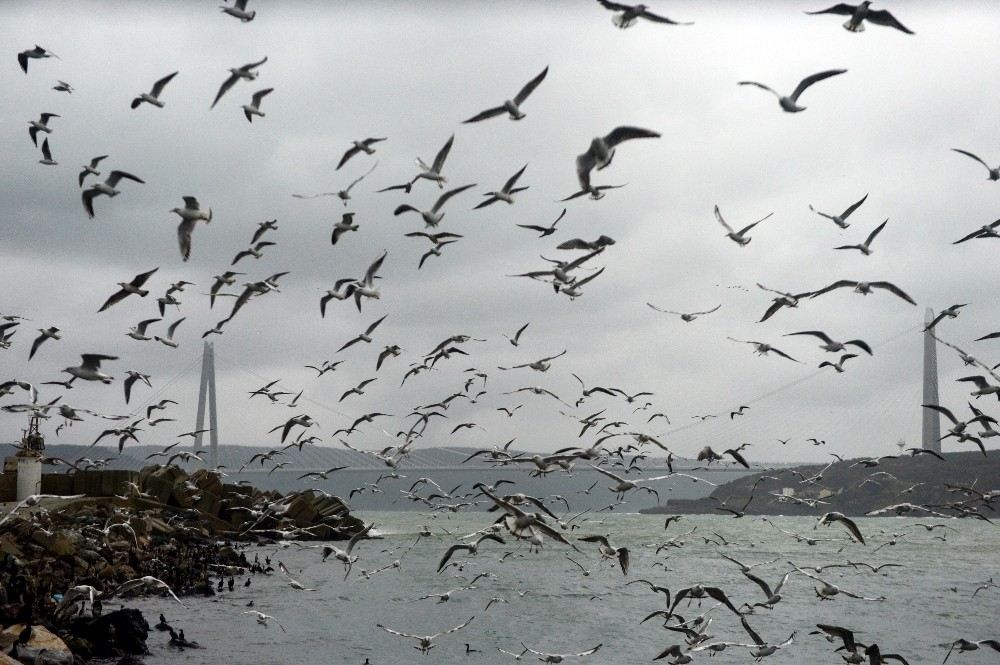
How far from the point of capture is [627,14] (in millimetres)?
10125

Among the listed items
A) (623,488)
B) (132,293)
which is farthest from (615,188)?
(132,293)

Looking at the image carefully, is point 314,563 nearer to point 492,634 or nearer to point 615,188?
point 492,634

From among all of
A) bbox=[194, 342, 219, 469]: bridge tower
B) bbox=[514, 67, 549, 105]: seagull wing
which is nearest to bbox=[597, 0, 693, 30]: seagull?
bbox=[514, 67, 549, 105]: seagull wing

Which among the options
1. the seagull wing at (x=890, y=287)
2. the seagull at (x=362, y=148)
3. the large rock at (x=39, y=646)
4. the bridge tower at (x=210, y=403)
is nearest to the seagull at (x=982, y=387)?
the seagull wing at (x=890, y=287)

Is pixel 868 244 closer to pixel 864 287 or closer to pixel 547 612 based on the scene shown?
pixel 864 287

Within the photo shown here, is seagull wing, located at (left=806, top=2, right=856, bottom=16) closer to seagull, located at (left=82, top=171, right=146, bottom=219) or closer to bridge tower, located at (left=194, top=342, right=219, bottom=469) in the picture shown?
seagull, located at (left=82, top=171, right=146, bottom=219)

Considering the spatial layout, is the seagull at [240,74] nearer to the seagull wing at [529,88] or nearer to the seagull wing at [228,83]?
the seagull wing at [228,83]

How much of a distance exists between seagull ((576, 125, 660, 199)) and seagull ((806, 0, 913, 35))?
2.24 meters

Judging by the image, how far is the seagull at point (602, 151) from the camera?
988cm

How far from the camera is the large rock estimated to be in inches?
495

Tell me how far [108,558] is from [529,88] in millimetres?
16889

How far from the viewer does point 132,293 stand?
13547mm

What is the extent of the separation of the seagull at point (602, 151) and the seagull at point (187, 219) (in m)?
5.82

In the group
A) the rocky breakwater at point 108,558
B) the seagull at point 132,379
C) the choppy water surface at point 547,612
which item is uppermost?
the seagull at point 132,379
